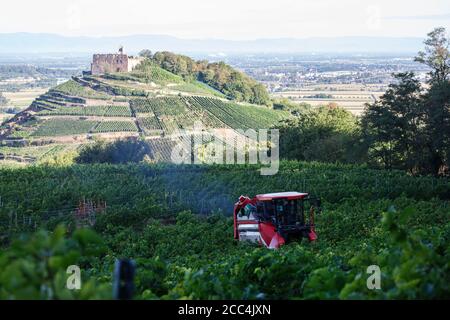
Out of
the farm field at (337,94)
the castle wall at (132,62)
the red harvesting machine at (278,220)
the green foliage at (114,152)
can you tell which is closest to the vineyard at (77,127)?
the green foliage at (114,152)

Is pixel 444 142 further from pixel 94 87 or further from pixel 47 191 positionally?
pixel 94 87

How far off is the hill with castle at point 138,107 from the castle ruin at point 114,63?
137mm

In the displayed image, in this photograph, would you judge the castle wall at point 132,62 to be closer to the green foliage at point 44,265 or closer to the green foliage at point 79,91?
the green foliage at point 79,91

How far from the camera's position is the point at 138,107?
74500 mm

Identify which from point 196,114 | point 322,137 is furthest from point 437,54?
point 196,114

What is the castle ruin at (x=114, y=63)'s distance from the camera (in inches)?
3629

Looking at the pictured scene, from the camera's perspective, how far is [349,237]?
1334 cm

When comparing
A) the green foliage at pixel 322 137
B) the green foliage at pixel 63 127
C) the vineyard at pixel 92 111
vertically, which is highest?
the green foliage at pixel 322 137

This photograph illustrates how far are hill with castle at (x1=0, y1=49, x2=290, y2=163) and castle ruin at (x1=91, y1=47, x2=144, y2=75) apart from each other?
137 mm

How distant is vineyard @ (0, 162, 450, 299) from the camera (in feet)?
12.1

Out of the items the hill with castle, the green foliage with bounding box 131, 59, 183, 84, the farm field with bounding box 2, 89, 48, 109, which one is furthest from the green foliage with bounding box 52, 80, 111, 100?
the farm field with bounding box 2, 89, 48, 109

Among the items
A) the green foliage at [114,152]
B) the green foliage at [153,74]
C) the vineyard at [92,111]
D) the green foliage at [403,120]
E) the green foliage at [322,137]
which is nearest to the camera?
the green foliage at [403,120]

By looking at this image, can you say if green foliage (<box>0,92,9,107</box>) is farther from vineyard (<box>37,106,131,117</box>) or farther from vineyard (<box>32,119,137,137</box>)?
vineyard (<box>32,119,137,137</box>)

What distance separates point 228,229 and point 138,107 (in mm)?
60231
